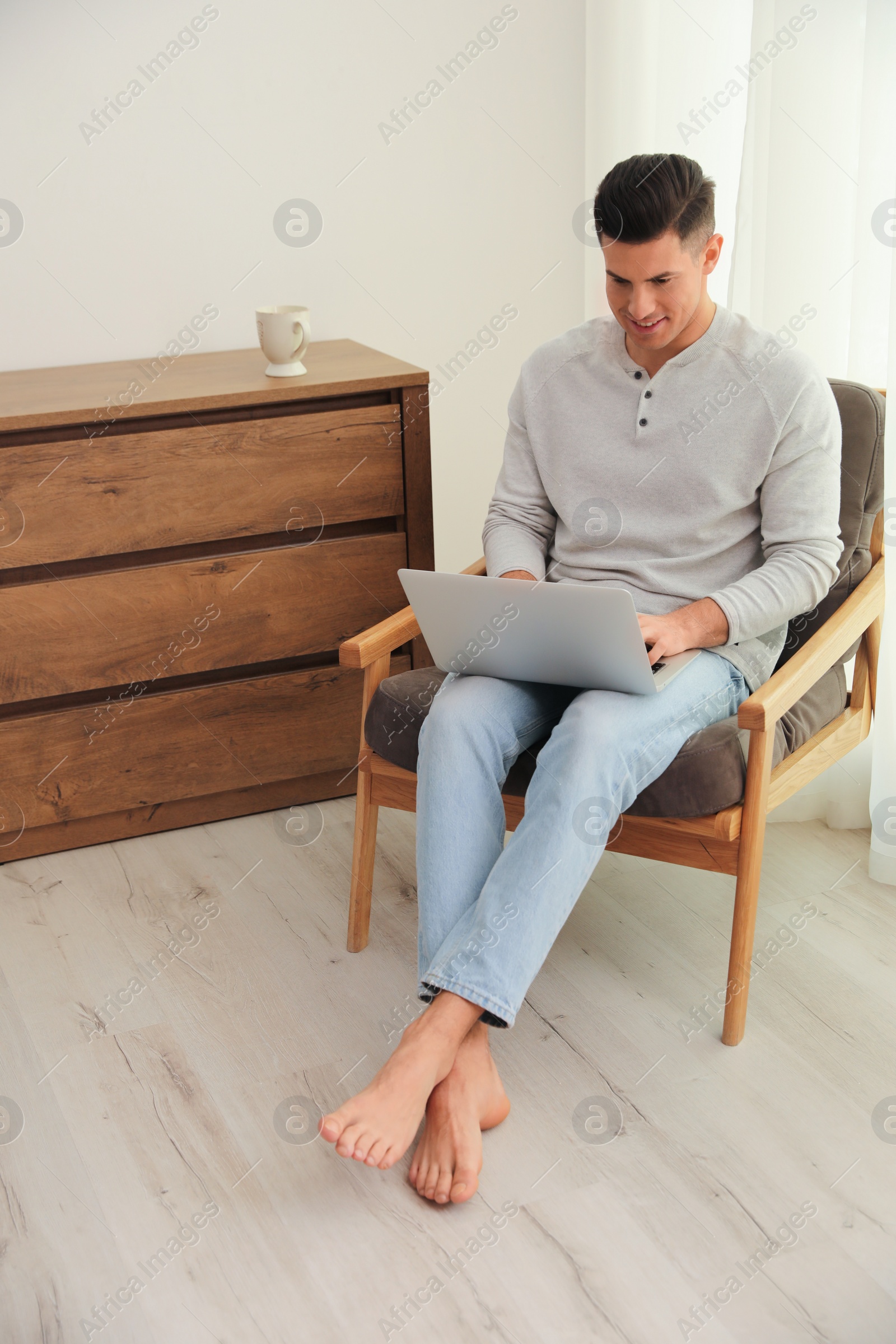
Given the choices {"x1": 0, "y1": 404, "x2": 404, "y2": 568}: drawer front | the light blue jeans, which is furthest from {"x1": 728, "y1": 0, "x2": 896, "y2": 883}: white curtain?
{"x1": 0, "y1": 404, "x2": 404, "y2": 568}: drawer front

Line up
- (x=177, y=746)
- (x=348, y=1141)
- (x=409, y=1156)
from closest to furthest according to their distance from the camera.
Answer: (x=348, y=1141)
(x=409, y=1156)
(x=177, y=746)

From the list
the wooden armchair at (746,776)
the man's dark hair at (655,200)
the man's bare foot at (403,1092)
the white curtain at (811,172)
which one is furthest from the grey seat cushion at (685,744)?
the man's dark hair at (655,200)

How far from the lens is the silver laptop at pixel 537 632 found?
4.88 feet

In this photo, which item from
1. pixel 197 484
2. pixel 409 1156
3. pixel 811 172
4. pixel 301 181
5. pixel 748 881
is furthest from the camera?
pixel 301 181

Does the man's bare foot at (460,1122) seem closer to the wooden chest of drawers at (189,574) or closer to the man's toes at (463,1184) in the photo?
the man's toes at (463,1184)

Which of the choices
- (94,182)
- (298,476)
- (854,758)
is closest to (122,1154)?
(298,476)

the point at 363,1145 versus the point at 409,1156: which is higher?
the point at 363,1145

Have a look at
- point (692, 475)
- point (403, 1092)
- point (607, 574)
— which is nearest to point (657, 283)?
point (692, 475)

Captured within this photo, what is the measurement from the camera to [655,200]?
1622 millimetres

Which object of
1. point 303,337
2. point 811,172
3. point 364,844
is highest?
point 811,172

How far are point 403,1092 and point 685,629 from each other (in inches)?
28.9

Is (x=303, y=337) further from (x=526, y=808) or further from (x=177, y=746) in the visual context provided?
(x=526, y=808)

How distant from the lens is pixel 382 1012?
5.82 ft

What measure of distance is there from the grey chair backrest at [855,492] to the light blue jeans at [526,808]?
0.28m
